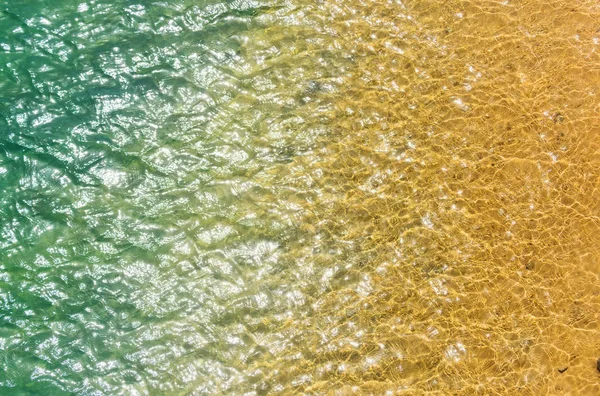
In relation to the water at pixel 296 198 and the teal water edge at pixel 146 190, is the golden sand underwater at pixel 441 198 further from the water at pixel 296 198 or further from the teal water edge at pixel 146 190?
the teal water edge at pixel 146 190

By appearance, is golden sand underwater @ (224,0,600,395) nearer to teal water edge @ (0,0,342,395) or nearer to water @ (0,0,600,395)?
water @ (0,0,600,395)

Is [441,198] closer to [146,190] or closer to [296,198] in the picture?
[296,198]

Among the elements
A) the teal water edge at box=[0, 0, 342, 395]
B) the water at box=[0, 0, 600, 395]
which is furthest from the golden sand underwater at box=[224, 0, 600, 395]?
the teal water edge at box=[0, 0, 342, 395]

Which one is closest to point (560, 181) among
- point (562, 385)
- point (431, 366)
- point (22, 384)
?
point (562, 385)

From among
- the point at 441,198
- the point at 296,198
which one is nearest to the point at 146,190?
the point at 296,198

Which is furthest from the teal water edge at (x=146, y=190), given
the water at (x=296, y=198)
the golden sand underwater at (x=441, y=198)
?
the golden sand underwater at (x=441, y=198)

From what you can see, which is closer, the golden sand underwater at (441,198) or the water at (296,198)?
the water at (296,198)
